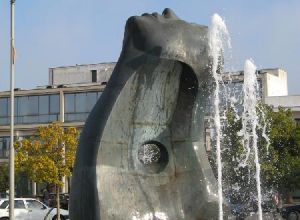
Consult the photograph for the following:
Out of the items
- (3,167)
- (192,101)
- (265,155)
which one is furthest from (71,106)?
(192,101)

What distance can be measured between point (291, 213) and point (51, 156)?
414 inches

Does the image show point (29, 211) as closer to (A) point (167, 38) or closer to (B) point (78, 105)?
(A) point (167, 38)

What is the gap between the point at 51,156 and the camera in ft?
92.5

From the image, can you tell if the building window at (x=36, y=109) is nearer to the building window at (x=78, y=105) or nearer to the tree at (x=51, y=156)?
the building window at (x=78, y=105)

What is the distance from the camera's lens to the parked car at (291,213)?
22.6 m

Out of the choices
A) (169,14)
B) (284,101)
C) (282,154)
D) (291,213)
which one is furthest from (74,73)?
(169,14)

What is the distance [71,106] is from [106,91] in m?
44.4

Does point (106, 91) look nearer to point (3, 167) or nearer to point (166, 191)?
point (166, 191)

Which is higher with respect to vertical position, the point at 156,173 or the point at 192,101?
the point at 192,101

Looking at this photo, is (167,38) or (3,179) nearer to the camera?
(167,38)

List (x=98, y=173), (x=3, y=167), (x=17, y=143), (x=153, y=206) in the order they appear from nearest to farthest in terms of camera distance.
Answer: (x=98, y=173)
(x=153, y=206)
(x=17, y=143)
(x=3, y=167)

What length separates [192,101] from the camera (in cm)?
1006

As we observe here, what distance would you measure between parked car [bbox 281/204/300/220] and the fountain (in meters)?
13.2

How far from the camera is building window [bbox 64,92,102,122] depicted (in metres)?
52.6
